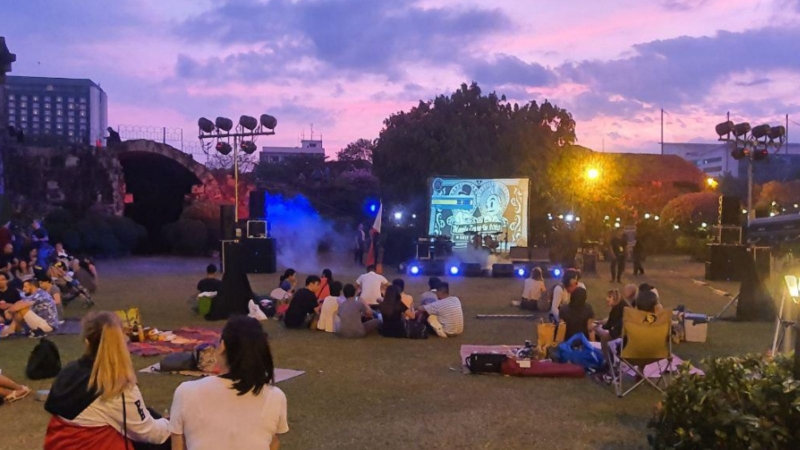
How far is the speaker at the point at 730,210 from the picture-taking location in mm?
18734

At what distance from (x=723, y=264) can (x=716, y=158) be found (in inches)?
2054

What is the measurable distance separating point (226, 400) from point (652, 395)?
5.85 m

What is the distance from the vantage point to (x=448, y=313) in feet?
36.5

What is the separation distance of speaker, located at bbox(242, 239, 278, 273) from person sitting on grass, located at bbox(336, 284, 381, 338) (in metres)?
10.3

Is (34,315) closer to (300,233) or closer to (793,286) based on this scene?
(793,286)

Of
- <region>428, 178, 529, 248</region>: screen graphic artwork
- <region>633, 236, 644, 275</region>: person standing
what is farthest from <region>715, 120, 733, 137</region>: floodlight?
<region>428, 178, 529, 248</region>: screen graphic artwork

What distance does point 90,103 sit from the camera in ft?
179

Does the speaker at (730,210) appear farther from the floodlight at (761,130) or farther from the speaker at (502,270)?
the speaker at (502,270)

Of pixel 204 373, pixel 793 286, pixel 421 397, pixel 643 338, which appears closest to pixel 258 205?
pixel 204 373

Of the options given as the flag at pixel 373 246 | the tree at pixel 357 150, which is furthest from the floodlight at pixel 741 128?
the tree at pixel 357 150

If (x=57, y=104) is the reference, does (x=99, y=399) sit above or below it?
below

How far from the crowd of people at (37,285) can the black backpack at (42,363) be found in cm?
300

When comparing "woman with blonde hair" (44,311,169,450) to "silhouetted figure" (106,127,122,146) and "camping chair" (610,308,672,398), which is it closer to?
"camping chair" (610,308,672,398)

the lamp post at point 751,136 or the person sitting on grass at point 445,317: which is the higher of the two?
the lamp post at point 751,136
